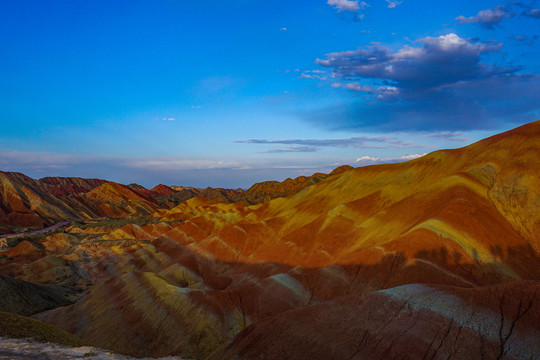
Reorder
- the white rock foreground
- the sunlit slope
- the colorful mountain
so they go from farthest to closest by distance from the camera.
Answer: the sunlit slope < the colorful mountain < the white rock foreground

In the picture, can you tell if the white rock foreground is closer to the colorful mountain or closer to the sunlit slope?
the colorful mountain

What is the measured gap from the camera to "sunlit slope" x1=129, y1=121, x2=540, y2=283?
153 feet

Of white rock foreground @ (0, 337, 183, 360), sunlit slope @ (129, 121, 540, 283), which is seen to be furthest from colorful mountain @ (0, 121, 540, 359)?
white rock foreground @ (0, 337, 183, 360)

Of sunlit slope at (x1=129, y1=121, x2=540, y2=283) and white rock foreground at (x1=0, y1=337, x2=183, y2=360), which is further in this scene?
sunlit slope at (x1=129, y1=121, x2=540, y2=283)

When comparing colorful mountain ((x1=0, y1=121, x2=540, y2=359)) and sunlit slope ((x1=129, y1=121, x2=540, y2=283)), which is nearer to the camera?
colorful mountain ((x1=0, y1=121, x2=540, y2=359))

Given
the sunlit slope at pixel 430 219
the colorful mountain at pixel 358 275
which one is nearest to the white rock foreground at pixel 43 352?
the colorful mountain at pixel 358 275

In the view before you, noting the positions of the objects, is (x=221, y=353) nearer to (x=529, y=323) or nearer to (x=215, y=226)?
(x=529, y=323)

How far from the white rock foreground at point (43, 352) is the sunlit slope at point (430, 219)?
38.7 meters

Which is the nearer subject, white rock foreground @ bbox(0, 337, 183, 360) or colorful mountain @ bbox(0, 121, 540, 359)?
white rock foreground @ bbox(0, 337, 183, 360)

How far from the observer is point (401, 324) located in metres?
24.8

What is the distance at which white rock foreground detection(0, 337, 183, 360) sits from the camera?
18258mm

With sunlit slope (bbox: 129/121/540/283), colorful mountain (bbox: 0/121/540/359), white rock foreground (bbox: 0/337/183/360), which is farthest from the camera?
sunlit slope (bbox: 129/121/540/283)

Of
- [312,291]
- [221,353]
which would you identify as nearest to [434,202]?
[312,291]

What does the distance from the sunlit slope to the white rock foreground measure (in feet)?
127
